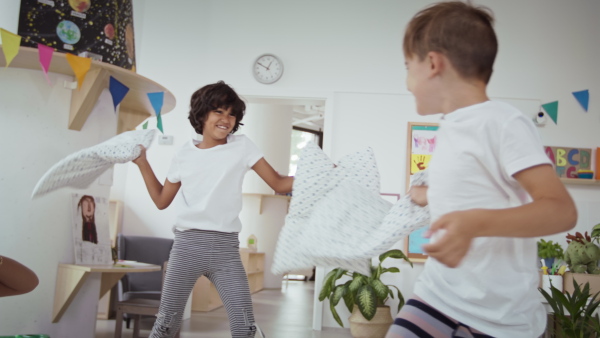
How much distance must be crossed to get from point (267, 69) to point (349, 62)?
800 mm

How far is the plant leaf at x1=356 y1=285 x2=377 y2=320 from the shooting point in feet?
16.6

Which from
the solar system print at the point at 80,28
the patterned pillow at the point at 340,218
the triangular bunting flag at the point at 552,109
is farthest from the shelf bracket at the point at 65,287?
the triangular bunting flag at the point at 552,109

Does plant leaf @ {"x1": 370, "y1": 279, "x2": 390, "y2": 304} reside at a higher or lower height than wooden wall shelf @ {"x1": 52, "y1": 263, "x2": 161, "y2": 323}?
lower

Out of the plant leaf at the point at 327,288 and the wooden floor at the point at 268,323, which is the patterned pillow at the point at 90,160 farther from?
the plant leaf at the point at 327,288

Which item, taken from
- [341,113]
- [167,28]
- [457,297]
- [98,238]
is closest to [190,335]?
[98,238]

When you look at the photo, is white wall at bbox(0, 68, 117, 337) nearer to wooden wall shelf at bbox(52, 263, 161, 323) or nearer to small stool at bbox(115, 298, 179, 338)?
wooden wall shelf at bbox(52, 263, 161, 323)

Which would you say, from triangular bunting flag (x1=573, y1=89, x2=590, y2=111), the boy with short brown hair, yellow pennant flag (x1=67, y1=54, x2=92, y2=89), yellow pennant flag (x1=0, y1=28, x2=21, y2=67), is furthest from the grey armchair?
the boy with short brown hair

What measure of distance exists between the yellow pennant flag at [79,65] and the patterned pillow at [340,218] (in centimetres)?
187

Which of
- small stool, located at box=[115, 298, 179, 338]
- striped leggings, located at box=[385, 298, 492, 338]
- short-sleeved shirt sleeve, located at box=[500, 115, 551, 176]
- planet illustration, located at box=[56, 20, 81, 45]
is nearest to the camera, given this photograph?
short-sleeved shirt sleeve, located at box=[500, 115, 551, 176]

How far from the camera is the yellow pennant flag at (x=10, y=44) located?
2879mm

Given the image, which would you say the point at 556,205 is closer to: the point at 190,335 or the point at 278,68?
the point at 190,335

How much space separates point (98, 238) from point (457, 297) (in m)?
2.93

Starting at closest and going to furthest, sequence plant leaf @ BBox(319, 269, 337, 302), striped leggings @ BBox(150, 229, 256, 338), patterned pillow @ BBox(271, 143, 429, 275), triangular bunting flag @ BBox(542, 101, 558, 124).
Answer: patterned pillow @ BBox(271, 143, 429, 275), striped leggings @ BBox(150, 229, 256, 338), plant leaf @ BBox(319, 269, 337, 302), triangular bunting flag @ BBox(542, 101, 558, 124)

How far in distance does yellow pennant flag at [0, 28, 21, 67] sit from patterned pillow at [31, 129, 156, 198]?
822 millimetres
